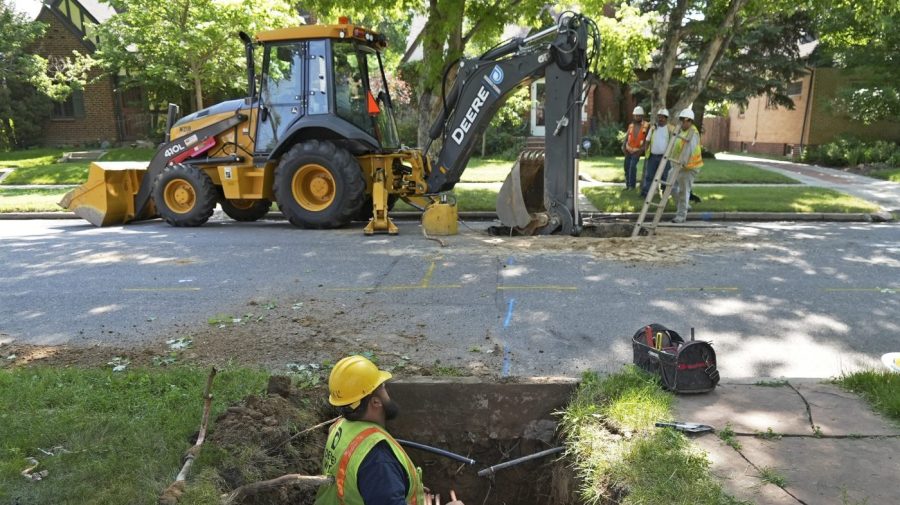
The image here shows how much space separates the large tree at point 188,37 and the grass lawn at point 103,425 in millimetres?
15501

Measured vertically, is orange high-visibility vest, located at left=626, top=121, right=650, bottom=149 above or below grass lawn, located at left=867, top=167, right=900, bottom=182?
above

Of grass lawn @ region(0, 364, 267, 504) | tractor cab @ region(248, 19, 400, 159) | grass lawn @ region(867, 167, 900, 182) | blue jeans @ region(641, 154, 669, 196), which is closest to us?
grass lawn @ region(0, 364, 267, 504)

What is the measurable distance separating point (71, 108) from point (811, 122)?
30972mm

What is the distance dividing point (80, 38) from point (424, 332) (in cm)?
2779

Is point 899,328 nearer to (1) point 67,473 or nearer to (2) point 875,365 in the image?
(2) point 875,365

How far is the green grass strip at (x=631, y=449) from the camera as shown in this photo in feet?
10.3

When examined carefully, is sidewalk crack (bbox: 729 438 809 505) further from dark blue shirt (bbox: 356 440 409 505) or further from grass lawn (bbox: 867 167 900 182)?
grass lawn (bbox: 867 167 900 182)

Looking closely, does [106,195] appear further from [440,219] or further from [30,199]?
[440,219]

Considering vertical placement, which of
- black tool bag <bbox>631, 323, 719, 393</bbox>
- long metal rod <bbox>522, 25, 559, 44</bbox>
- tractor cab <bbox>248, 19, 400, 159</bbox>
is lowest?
black tool bag <bbox>631, 323, 719, 393</bbox>

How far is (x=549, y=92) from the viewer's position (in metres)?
9.74

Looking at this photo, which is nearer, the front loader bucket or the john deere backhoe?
the john deere backhoe

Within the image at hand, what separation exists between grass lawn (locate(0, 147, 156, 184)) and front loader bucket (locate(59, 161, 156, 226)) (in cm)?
730

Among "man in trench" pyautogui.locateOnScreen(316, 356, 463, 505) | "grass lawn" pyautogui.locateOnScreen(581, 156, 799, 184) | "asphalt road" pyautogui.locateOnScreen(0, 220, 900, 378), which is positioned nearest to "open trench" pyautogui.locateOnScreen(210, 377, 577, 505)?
"asphalt road" pyautogui.locateOnScreen(0, 220, 900, 378)

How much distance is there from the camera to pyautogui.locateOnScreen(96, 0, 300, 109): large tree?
741 inches
